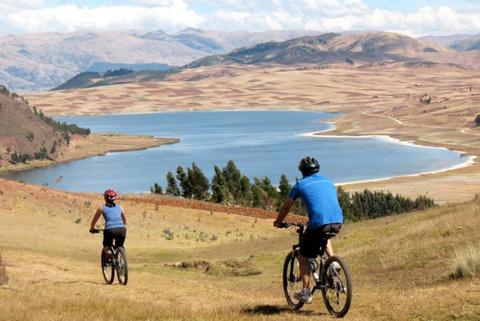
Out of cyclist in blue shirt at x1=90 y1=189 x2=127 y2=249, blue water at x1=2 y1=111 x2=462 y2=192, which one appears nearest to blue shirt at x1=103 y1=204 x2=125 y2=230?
cyclist in blue shirt at x1=90 y1=189 x2=127 y2=249

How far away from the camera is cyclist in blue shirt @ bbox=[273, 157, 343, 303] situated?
39.2 ft

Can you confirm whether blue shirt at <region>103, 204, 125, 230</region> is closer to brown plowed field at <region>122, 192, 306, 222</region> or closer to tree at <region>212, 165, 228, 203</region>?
brown plowed field at <region>122, 192, 306, 222</region>

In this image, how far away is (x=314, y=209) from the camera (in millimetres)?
11961

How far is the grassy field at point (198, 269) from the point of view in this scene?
42.0 ft

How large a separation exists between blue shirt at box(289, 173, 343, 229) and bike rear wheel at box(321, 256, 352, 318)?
0.74 metres

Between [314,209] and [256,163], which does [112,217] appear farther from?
[256,163]

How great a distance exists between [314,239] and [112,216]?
6968mm

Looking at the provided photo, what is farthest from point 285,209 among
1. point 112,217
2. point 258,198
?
point 258,198

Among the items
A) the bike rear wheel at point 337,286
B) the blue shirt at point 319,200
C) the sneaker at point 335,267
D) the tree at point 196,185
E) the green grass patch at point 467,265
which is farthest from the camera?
the tree at point 196,185

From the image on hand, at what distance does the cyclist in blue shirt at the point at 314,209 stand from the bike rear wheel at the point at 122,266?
6496 mm

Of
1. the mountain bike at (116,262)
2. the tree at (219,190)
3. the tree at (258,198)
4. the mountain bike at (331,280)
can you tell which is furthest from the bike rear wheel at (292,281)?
the tree at (258,198)

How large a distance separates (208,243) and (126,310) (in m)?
26.6

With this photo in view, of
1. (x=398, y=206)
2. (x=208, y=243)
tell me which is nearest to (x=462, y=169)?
(x=398, y=206)

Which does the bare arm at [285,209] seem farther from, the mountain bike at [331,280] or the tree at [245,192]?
the tree at [245,192]
